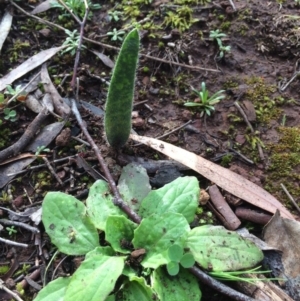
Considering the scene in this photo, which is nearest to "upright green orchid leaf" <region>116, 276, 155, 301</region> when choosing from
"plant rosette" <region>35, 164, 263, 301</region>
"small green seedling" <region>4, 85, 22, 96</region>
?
"plant rosette" <region>35, 164, 263, 301</region>

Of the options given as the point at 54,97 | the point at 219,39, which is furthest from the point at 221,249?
the point at 219,39

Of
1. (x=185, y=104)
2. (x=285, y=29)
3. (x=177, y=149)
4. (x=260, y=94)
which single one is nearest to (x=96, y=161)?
(x=177, y=149)

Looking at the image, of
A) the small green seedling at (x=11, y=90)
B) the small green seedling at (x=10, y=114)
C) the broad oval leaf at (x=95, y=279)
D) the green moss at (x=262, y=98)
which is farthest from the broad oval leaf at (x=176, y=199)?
the small green seedling at (x=11, y=90)

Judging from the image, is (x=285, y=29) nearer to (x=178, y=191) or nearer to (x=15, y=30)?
(x=178, y=191)

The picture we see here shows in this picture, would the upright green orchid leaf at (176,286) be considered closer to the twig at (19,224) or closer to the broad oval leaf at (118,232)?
the broad oval leaf at (118,232)

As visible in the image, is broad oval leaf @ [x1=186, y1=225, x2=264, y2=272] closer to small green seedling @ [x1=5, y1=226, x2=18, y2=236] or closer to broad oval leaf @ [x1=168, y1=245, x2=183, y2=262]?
broad oval leaf @ [x1=168, y1=245, x2=183, y2=262]

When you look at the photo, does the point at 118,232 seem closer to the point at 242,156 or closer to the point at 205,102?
the point at 242,156
